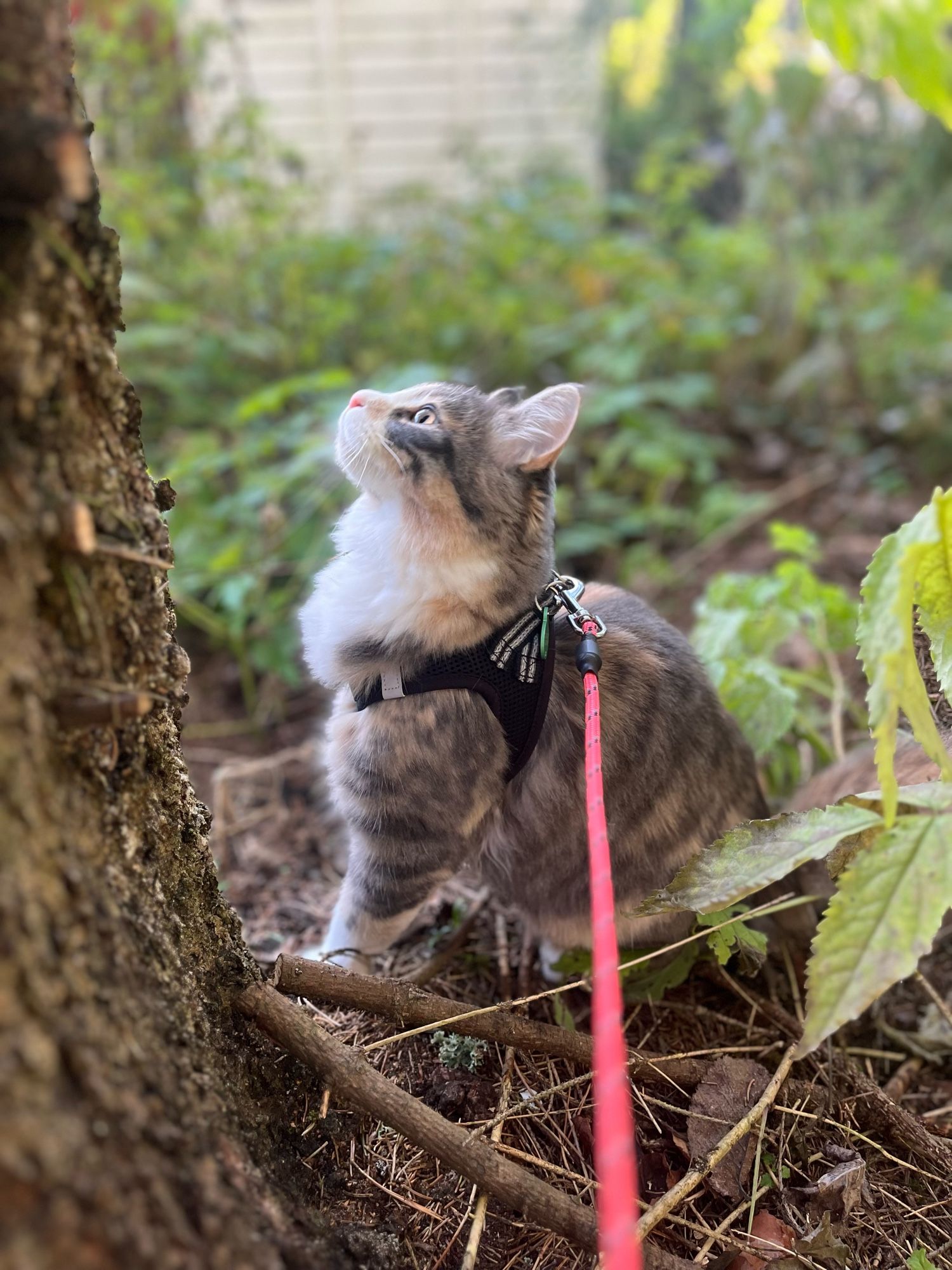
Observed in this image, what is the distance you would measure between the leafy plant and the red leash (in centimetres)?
26

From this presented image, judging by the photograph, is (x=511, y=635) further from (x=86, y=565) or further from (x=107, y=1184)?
(x=107, y=1184)

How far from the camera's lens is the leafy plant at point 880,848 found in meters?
1.19

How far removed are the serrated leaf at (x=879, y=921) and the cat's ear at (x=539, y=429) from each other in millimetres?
1025

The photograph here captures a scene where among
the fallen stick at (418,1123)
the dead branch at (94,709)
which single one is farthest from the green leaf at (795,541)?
the dead branch at (94,709)

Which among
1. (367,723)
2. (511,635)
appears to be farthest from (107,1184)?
(511,635)

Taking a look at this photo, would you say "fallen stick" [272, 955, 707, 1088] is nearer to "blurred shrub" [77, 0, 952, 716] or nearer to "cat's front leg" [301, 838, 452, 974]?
"cat's front leg" [301, 838, 452, 974]

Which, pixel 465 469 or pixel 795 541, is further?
pixel 795 541

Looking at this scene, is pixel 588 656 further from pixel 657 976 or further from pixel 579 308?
pixel 579 308

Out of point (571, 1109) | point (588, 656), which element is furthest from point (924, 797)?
point (571, 1109)

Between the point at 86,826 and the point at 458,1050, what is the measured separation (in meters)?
0.94

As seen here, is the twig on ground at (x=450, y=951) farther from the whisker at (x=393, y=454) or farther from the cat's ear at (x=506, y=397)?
the cat's ear at (x=506, y=397)

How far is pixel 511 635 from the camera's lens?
181 cm

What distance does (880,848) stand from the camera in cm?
130

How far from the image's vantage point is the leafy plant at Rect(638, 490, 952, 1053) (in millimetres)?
1187
